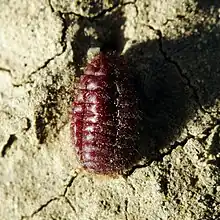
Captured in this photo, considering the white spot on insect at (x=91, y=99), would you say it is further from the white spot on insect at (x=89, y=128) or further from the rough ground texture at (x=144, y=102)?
the rough ground texture at (x=144, y=102)

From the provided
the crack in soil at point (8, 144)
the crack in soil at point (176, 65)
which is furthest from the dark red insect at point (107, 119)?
the crack in soil at point (8, 144)

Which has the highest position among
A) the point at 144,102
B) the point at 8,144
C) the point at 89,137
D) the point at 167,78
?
the point at 167,78

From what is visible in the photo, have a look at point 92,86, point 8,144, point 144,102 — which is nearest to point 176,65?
Result: point 144,102

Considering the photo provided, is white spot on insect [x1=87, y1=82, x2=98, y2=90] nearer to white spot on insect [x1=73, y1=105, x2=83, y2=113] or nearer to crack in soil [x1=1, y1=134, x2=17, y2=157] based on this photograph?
white spot on insect [x1=73, y1=105, x2=83, y2=113]

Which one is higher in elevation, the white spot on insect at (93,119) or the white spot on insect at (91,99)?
the white spot on insect at (91,99)

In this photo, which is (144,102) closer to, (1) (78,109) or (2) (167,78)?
(2) (167,78)

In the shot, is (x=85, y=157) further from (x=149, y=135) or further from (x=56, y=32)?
(x=56, y=32)

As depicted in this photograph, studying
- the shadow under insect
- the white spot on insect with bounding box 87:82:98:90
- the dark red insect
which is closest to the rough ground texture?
the shadow under insect
